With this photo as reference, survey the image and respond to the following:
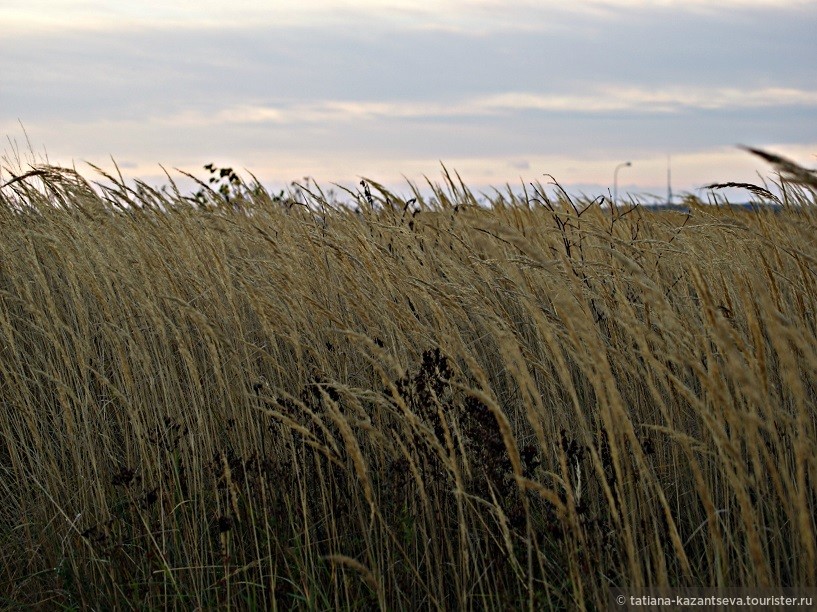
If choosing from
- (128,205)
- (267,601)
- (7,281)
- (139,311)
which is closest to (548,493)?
(267,601)

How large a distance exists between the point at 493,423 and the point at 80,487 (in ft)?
4.94

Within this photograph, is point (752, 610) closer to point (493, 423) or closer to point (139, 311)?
point (493, 423)

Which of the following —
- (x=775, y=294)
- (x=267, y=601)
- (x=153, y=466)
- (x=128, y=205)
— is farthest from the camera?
(x=128, y=205)

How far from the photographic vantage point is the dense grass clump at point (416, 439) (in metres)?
1.91

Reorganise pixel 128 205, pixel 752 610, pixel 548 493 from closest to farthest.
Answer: pixel 548 493 → pixel 752 610 → pixel 128 205

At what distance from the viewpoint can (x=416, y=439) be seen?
2.52 meters

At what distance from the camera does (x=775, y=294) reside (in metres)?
2.67

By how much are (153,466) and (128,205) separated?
1748mm

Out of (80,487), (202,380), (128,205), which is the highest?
(128,205)

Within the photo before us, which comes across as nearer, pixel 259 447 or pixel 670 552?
pixel 670 552

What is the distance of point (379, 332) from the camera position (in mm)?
2947

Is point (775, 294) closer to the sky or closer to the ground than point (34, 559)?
closer to the sky

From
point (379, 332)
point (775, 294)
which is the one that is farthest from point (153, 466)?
point (775, 294)

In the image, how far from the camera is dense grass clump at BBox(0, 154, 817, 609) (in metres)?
1.91
